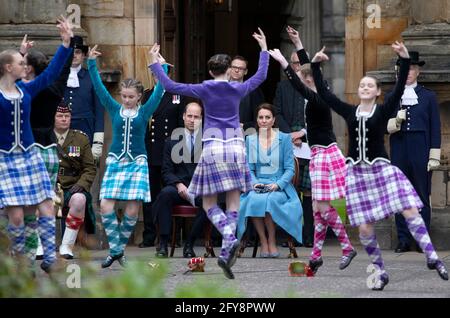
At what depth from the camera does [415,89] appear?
1467cm

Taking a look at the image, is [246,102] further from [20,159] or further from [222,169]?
[20,159]

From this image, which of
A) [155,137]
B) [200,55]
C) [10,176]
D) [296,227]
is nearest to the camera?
[10,176]

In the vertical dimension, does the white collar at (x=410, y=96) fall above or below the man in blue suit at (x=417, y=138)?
above

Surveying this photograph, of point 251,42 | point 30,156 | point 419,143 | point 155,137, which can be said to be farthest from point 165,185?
point 251,42

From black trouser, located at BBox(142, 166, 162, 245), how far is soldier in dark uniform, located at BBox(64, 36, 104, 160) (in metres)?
0.83

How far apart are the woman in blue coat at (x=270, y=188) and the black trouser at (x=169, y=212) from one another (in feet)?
1.26

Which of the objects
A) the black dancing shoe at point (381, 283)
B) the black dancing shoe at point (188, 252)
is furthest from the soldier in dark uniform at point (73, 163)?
the black dancing shoe at point (381, 283)

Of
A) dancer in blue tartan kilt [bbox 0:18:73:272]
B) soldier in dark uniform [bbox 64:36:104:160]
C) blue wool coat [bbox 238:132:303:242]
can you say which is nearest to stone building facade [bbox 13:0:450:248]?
soldier in dark uniform [bbox 64:36:104:160]

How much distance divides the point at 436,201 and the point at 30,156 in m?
5.34

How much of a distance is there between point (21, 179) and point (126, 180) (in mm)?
1699

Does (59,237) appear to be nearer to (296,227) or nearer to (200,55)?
(296,227)

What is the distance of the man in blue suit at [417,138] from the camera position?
1461cm

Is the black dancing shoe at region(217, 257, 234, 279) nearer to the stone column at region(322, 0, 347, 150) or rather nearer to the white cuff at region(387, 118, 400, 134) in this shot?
the white cuff at region(387, 118, 400, 134)

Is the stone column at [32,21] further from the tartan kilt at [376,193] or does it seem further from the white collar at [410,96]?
the tartan kilt at [376,193]
